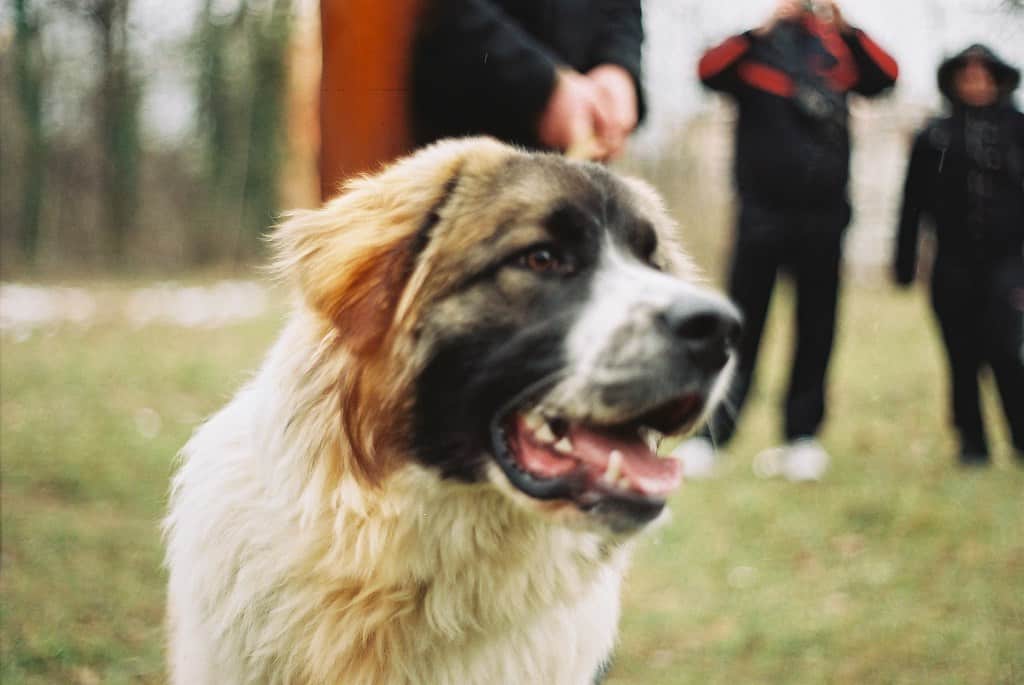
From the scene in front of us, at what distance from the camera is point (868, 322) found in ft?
47.4

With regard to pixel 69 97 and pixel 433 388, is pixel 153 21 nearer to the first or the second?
pixel 69 97

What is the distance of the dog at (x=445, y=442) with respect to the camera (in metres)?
1.99

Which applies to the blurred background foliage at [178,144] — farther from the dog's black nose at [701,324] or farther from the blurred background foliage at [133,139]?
the dog's black nose at [701,324]

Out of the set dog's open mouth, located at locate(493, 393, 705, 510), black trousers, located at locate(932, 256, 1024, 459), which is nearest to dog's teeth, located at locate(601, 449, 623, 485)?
dog's open mouth, located at locate(493, 393, 705, 510)

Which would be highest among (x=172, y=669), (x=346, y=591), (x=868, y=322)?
(x=346, y=591)

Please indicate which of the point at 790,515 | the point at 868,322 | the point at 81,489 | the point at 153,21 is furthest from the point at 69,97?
the point at 790,515

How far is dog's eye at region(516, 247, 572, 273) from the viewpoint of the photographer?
212 centimetres

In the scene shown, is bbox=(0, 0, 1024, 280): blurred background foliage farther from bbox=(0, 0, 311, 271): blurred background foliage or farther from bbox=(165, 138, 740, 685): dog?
bbox=(165, 138, 740, 685): dog

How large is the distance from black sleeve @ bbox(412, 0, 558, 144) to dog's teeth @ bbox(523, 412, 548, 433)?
0.84m

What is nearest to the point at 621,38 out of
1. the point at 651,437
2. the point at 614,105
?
the point at 614,105

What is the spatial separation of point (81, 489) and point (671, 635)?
3163 millimetres

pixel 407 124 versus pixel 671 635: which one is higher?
pixel 407 124

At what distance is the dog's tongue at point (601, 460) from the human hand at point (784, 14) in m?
4.44

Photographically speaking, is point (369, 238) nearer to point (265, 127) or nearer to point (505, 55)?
point (505, 55)
